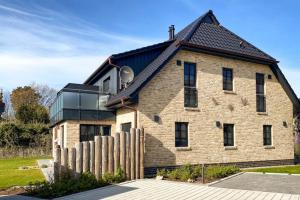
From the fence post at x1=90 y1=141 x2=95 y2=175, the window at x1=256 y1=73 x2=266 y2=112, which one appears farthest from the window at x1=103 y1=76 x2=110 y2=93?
the window at x1=256 y1=73 x2=266 y2=112

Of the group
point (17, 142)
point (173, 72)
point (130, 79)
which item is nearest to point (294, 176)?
point (173, 72)

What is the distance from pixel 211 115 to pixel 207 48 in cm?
372

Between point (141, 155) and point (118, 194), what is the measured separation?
4.28m

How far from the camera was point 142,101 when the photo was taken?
57.4 feet

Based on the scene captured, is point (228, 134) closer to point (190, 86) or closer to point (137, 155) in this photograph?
point (190, 86)

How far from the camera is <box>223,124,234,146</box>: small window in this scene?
2059cm

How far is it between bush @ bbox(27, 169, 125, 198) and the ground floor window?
19.6ft

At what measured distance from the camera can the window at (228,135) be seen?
20578mm

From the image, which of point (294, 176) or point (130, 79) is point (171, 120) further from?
point (294, 176)

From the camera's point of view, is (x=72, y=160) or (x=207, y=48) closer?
(x=72, y=160)

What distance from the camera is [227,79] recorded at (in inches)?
834

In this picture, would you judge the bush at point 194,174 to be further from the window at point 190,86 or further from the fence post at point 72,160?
the fence post at point 72,160

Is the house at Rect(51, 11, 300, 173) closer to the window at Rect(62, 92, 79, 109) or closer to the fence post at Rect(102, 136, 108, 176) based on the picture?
the window at Rect(62, 92, 79, 109)

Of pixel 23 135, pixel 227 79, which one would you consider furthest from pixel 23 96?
pixel 227 79
